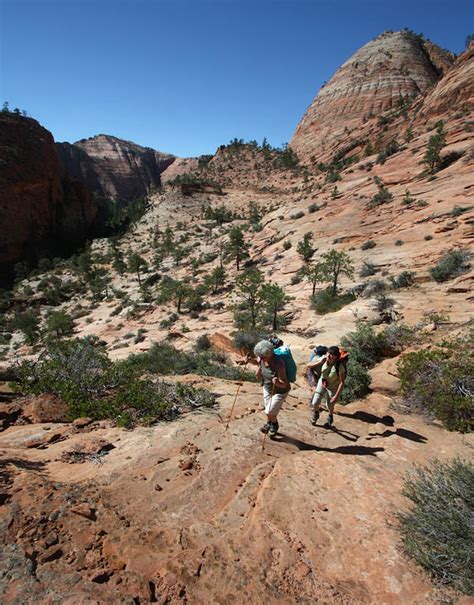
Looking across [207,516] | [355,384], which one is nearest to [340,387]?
[355,384]

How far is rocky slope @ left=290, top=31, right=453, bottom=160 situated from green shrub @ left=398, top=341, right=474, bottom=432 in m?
53.2

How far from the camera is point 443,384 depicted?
5742mm

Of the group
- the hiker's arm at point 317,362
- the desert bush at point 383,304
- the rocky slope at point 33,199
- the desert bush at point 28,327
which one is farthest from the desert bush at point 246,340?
the rocky slope at point 33,199

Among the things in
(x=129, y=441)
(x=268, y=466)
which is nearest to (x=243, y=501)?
(x=268, y=466)

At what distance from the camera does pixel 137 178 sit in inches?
4643

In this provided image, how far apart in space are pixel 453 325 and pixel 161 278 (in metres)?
30.1

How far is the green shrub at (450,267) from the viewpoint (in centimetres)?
1294

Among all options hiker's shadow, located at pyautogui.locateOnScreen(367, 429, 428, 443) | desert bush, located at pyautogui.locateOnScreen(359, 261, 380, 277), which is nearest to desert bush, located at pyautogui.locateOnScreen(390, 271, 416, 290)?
desert bush, located at pyautogui.locateOnScreen(359, 261, 380, 277)

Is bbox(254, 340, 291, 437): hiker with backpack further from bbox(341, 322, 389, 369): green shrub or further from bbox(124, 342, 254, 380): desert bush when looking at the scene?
bbox(341, 322, 389, 369): green shrub

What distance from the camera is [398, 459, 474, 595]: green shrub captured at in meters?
2.37

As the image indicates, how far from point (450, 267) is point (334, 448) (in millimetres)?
12115

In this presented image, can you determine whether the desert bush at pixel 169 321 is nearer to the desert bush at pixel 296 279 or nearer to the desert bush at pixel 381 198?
the desert bush at pixel 296 279

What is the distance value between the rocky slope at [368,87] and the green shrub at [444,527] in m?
57.1

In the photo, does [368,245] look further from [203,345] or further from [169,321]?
[169,321]
